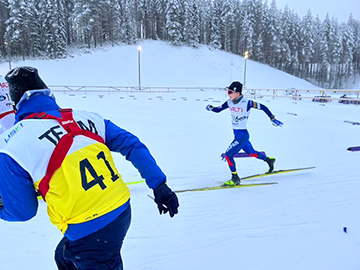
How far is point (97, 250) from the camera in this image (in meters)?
1.47

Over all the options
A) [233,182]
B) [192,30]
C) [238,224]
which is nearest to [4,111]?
[238,224]

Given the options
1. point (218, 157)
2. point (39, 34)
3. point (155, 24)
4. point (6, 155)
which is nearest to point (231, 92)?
point (218, 157)

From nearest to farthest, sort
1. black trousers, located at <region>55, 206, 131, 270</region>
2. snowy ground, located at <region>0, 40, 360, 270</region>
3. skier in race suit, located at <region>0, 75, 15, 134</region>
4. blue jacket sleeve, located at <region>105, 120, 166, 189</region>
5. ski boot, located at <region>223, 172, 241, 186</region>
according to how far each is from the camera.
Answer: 1. black trousers, located at <region>55, 206, 131, 270</region>
2. blue jacket sleeve, located at <region>105, 120, 166, 189</region>
3. snowy ground, located at <region>0, 40, 360, 270</region>
4. skier in race suit, located at <region>0, 75, 15, 134</region>
5. ski boot, located at <region>223, 172, 241, 186</region>

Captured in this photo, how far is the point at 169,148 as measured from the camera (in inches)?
314

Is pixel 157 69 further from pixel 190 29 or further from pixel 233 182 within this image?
pixel 233 182

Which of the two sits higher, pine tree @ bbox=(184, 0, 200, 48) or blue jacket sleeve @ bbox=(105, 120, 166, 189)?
pine tree @ bbox=(184, 0, 200, 48)

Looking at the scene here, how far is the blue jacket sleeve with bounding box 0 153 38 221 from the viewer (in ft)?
4.20

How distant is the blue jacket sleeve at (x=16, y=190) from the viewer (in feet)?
4.20

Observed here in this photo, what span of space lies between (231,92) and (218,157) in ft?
7.85

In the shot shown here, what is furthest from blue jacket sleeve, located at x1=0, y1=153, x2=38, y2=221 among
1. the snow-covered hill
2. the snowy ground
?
the snow-covered hill

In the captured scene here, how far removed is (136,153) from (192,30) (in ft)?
196

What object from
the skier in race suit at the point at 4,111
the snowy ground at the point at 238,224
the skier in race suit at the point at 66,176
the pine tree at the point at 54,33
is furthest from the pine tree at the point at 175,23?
the skier in race suit at the point at 66,176

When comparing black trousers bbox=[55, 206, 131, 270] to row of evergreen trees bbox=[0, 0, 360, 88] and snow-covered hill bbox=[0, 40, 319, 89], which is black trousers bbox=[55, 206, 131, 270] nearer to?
snow-covered hill bbox=[0, 40, 319, 89]

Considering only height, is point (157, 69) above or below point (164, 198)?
below
